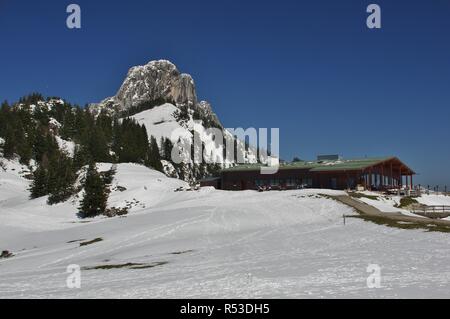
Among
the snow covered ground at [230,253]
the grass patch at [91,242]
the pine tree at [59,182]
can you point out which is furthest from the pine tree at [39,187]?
the grass patch at [91,242]

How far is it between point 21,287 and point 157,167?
112 meters

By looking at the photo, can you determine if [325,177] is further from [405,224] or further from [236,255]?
[236,255]

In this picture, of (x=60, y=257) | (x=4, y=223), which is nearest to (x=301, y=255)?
A: (x=60, y=257)

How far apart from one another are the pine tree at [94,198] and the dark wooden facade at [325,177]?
77.6 feet

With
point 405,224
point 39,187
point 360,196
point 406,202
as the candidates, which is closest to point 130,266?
point 405,224

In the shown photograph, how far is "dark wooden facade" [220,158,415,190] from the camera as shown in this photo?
215 ft

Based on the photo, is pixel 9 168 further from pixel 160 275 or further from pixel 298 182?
pixel 160 275

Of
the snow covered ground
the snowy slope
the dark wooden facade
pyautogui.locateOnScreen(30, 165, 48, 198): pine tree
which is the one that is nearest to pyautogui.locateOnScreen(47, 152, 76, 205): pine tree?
pyautogui.locateOnScreen(30, 165, 48, 198): pine tree

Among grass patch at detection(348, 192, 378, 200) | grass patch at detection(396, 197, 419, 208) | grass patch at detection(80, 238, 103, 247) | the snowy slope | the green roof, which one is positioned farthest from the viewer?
the green roof

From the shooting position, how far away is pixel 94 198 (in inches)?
2320

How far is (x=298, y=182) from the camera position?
69.8m

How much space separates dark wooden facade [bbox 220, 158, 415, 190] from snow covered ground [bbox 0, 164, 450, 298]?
13.6m

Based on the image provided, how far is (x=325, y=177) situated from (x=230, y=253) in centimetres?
4504

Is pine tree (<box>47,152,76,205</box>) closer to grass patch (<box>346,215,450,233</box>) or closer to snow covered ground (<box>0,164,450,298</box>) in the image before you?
snow covered ground (<box>0,164,450,298</box>)
